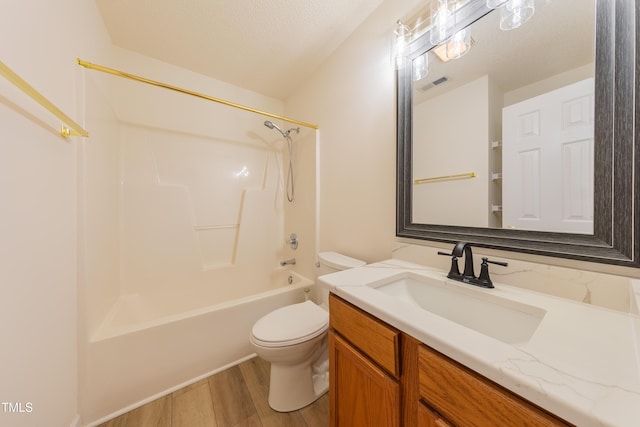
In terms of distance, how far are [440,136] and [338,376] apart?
3.84ft

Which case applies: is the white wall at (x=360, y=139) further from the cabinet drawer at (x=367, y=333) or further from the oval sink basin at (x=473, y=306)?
the cabinet drawer at (x=367, y=333)

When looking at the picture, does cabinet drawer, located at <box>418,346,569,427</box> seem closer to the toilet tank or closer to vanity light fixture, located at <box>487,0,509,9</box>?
the toilet tank

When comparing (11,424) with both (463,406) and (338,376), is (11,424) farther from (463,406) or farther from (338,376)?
(463,406)

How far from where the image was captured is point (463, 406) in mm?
470

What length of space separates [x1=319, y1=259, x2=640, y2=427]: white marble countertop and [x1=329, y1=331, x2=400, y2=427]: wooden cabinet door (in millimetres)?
198

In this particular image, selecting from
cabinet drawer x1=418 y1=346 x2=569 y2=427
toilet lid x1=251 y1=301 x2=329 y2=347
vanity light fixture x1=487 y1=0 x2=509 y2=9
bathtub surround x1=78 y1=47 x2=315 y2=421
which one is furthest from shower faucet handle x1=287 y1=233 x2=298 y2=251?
vanity light fixture x1=487 y1=0 x2=509 y2=9

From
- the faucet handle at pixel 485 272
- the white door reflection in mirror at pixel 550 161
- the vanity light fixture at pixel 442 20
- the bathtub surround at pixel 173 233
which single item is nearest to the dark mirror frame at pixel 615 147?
the white door reflection in mirror at pixel 550 161

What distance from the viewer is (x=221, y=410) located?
1.16m

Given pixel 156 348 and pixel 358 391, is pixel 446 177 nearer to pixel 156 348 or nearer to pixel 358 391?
pixel 358 391

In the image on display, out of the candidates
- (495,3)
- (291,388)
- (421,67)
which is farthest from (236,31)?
(291,388)

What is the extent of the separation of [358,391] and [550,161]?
3.42ft

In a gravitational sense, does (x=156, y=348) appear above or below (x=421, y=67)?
below

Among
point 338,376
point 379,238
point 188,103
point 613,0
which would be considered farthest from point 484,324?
point 188,103

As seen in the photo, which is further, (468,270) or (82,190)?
(82,190)
